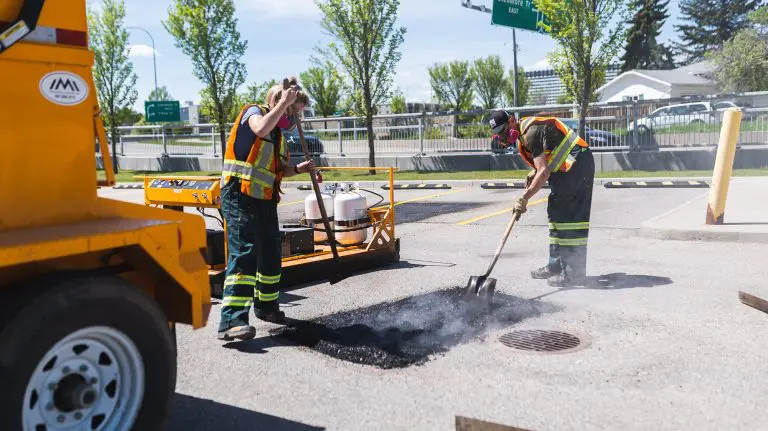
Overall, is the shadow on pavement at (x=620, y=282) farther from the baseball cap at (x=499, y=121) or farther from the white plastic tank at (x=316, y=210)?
the white plastic tank at (x=316, y=210)

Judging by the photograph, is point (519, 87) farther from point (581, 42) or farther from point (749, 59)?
point (581, 42)

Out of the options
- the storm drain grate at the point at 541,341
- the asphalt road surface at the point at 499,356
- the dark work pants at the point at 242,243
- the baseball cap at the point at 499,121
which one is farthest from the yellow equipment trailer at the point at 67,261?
the baseball cap at the point at 499,121

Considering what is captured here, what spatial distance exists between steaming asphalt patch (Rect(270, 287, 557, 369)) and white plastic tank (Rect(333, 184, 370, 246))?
4.95ft

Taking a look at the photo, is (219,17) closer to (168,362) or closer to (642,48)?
(168,362)

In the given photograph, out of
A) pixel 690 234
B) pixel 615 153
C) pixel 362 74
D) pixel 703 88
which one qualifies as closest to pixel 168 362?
pixel 690 234

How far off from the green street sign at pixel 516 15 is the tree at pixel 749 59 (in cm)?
2601

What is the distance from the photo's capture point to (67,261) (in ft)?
9.17

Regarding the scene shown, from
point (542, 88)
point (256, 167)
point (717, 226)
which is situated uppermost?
point (542, 88)

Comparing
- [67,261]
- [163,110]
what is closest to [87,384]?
[67,261]

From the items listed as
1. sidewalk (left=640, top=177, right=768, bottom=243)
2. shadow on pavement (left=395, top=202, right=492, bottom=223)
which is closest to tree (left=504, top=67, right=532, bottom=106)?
shadow on pavement (left=395, top=202, right=492, bottom=223)

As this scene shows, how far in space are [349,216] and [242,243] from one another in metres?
2.46

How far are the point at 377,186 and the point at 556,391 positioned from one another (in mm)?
13723

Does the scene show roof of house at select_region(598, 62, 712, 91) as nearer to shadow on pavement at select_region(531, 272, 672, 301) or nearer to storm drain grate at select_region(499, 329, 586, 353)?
shadow on pavement at select_region(531, 272, 672, 301)

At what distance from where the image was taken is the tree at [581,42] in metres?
18.0
